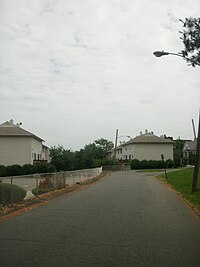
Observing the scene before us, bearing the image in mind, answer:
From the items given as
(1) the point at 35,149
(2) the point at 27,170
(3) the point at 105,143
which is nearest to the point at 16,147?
(1) the point at 35,149

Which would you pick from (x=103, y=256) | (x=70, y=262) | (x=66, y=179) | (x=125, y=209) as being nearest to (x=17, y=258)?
(x=70, y=262)

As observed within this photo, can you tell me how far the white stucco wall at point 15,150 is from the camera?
63.2m

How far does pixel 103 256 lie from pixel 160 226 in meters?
3.85

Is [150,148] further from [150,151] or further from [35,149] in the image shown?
[35,149]

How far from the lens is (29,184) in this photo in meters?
20.7

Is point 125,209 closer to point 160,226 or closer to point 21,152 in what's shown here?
point 160,226

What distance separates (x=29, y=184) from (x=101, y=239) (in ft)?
42.4

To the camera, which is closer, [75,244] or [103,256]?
[103,256]

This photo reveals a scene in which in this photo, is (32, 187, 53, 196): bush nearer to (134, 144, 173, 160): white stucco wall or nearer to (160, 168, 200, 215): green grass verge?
(160, 168, 200, 215): green grass verge

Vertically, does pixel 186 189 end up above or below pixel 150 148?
below

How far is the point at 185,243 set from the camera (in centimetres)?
802

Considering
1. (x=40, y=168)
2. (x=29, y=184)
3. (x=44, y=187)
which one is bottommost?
(x=44, y=187)

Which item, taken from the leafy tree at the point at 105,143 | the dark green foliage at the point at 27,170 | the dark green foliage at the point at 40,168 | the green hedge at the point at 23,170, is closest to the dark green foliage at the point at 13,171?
the green hedge at the point at 23,170

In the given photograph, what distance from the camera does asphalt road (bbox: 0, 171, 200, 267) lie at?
6.52m
